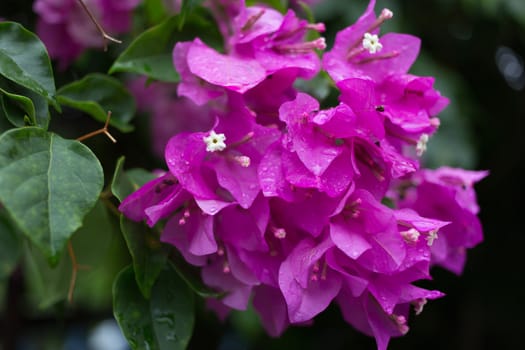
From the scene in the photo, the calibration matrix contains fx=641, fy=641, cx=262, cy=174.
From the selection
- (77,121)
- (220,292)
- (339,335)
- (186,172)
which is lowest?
(339,335)

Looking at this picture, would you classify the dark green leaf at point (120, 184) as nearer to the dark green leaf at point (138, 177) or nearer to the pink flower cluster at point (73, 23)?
the dark green leaf at point (138, 177)

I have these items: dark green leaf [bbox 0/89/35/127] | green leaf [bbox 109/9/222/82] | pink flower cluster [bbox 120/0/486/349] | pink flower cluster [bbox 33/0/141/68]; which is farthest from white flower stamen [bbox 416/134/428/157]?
pink flower cluster [bbox 33/0/141/68]

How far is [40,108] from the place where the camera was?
1.72ft

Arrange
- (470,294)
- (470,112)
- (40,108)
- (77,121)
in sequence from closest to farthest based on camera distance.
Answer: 1. (40,108)
2. (77,121)
3. (470,112)
4. (470,294)

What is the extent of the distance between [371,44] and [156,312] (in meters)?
0.31

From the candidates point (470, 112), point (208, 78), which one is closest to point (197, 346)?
point (470, 112)

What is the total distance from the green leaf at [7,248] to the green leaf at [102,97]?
0.14m

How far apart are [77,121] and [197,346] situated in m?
0.58

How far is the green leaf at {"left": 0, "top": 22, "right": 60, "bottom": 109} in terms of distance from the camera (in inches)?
19.6

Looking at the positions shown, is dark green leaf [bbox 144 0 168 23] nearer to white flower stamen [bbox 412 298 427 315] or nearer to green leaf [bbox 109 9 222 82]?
green leaf [bbox 109 9 222 82]

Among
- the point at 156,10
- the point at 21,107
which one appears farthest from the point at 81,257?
the point at 156,10

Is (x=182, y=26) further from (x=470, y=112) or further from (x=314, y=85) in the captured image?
(x=470, y=112)

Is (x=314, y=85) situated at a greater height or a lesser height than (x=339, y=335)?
greater

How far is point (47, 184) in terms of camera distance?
0.43m
